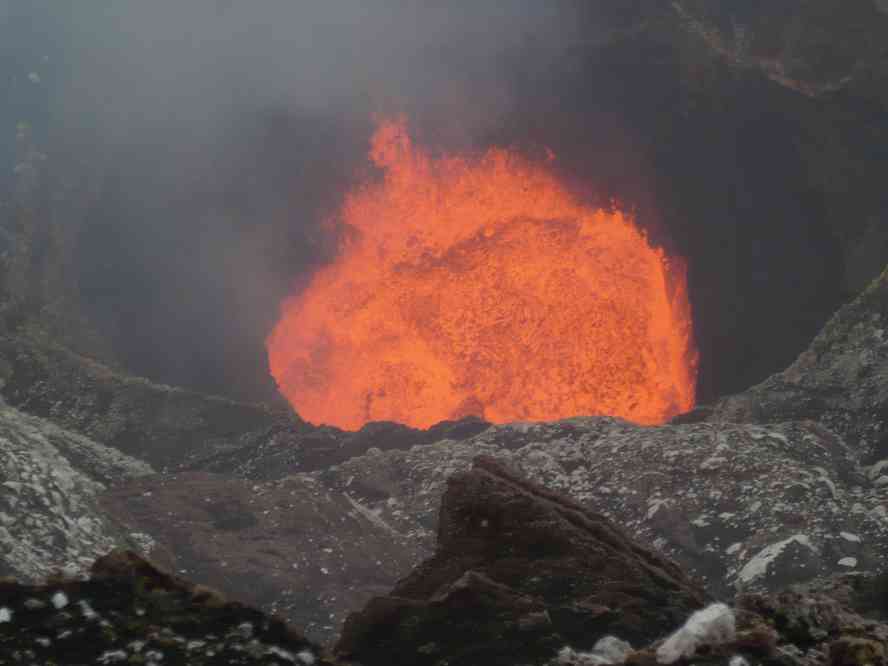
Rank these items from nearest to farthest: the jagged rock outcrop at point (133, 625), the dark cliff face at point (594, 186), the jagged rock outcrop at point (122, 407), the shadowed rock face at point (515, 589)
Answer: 1. the jagged rock outcrop at point (133, 625)
2. the shadowed rock face at point (515, 589)
3. the jagged rock outcrop at point (122, 407)
4. the dark cliff face at point (594, 186)

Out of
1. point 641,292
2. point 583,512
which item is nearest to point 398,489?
point 583,512

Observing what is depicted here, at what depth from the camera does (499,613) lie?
7.62 meters

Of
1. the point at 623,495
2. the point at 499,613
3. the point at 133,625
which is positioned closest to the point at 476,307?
the point at 623,495

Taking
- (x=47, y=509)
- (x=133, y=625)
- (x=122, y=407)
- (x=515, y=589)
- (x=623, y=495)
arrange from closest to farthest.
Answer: (x=133, y=625), (x=515, y=589), (x=47, y=509), (x=623, y=495), (x=122, y=407)

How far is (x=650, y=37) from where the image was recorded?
30875 mm

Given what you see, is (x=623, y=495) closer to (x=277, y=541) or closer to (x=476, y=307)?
(x=277, y=541)

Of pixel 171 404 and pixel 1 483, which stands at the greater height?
pixel 171 404

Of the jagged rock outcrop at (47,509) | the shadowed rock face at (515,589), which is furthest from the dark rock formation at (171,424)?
the shadowed rock face at (515,589)

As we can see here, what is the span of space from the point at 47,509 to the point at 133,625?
10.8 metres

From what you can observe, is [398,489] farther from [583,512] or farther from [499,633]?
[499,633]

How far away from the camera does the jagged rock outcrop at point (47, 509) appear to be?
1388cm

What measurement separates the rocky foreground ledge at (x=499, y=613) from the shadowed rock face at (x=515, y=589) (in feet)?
0.04

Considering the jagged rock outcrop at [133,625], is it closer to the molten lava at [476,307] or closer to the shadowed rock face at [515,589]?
the shadowed rock face at [515,589]

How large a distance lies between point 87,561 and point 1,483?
6.42ft
